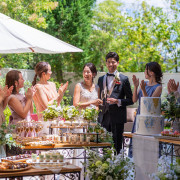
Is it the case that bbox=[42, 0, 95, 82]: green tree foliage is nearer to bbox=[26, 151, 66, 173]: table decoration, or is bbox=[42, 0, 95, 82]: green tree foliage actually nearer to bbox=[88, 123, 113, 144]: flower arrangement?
bbox=[88, 123, 113, 144]: flower arrangement

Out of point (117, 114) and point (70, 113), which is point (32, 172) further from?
point (117, 114)

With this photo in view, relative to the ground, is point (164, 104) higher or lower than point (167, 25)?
lower

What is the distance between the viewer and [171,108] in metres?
4.70

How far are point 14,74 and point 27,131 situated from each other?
928mm

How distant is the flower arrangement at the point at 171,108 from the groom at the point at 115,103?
920 millimetres

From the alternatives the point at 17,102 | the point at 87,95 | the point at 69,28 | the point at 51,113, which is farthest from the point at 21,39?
the point at 69,28

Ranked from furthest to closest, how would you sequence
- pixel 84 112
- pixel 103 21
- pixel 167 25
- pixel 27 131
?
pixel 103 21
pixel 167 25
pixel 84 112
pixel 27 131

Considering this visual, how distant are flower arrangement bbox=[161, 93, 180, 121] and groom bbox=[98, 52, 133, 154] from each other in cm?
92

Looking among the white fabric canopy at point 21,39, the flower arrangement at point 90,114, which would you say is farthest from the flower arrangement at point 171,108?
the white fabric canopy at point 21,39

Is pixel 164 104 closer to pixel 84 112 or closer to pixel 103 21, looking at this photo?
pixel 84 112

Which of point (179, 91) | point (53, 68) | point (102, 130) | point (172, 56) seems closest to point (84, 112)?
point (102, 130)

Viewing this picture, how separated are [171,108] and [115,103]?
42.4 inches

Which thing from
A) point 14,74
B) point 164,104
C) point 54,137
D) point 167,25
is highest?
point 167,25

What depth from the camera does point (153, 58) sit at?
24297mm
